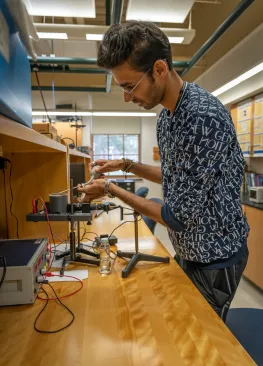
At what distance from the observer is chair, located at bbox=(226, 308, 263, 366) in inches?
36.2

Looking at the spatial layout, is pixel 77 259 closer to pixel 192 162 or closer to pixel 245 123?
pixel 192 162

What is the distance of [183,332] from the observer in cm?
70

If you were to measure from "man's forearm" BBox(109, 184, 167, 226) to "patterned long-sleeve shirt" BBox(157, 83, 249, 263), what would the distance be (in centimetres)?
4

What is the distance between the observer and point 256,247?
2646 mm

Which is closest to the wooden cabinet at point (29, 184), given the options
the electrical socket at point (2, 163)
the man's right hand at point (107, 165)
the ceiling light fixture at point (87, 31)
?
the electrical socket at point (2, 163)

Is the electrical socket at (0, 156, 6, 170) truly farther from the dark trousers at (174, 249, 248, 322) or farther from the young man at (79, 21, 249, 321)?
the dark trousers at (174, 249, 248, 322)

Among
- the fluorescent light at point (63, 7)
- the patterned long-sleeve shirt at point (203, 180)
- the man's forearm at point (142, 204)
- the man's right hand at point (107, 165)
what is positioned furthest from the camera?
the fluorescent light at point (63, 7)

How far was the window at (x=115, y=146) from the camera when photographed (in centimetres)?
691

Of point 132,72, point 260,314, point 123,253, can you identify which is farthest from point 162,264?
point 132,72

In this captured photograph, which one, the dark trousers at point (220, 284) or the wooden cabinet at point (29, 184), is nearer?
the dark trousers at point (220, 284)

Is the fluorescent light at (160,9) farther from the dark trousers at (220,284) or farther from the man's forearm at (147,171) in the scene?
the dark trousers at (220,284)

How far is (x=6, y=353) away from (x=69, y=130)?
3401mm

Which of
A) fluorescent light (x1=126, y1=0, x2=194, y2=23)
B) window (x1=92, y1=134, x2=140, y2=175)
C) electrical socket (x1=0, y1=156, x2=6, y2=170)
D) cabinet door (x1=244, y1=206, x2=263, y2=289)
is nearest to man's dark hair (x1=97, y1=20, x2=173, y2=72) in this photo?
electrical socket (x1=0, y1=156, x2=6, y2=170)

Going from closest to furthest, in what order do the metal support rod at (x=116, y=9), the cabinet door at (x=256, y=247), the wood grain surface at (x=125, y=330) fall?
1. the wood grain surface at (x=125, y=330)
2. the metal support rod at (x=116, y=9)
3. the cabinet door at (x=256, y=247)
